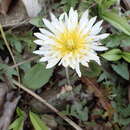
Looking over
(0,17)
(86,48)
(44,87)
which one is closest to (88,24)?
(86,48)

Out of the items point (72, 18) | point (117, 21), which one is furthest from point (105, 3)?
point (72, 18)

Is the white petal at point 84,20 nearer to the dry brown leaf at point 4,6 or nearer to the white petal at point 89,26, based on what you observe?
the white petal at point 89,26

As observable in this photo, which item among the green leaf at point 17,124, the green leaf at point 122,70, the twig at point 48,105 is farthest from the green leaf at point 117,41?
the green leaf at point 17,124

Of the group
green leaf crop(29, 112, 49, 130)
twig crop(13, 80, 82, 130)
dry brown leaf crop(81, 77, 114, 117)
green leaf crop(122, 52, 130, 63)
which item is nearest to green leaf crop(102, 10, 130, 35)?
green leaf crop(122, 52, 130, 63)

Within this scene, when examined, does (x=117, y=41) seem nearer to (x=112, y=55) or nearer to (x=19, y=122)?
(x=112, y=55)

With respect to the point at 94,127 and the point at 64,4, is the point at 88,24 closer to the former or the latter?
the point at 64,4

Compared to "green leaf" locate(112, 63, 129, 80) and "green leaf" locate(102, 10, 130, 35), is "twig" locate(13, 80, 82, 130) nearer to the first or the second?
"green leaf" locate(112, 63, 129, 80)
